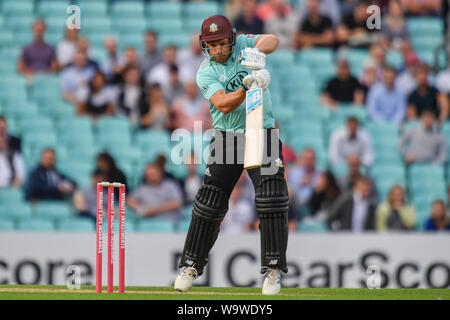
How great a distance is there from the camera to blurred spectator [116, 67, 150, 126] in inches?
466

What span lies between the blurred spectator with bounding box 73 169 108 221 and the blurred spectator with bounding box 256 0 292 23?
11.8 feet

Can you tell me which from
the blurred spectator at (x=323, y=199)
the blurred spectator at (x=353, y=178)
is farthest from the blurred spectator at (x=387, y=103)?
the blurred spectator at (x=323, y=199)

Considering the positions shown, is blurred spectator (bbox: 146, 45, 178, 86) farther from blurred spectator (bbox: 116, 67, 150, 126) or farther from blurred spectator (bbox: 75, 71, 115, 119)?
blurred spectator (bbox: 75, 71, 115, 119)

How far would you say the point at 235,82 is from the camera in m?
6.43

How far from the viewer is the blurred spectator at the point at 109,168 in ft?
35.2

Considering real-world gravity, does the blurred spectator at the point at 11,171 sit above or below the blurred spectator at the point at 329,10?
below

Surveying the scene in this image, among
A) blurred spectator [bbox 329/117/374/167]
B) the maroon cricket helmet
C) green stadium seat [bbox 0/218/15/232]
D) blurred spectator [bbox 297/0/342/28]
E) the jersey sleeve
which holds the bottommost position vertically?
green stadium seat [bbox 0/218/15/232]

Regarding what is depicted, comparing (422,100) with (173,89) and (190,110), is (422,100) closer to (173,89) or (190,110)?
(190,110)

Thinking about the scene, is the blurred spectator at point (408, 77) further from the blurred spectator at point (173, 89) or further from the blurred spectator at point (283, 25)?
the blurred spectator at point (173, 89)

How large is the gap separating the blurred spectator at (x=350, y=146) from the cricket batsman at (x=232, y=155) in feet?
17.2

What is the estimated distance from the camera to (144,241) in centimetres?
981

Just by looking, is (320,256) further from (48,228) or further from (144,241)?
(48,228)

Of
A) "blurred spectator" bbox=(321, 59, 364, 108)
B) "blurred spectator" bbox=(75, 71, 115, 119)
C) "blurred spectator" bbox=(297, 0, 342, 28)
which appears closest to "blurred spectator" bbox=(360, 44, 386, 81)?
"blurred spectator" bbox=(321, 59, 364, 108)

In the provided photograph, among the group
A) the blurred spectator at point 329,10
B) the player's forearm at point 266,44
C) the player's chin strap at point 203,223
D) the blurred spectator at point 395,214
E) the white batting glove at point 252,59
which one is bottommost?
the blurred spectator at point 395,214
